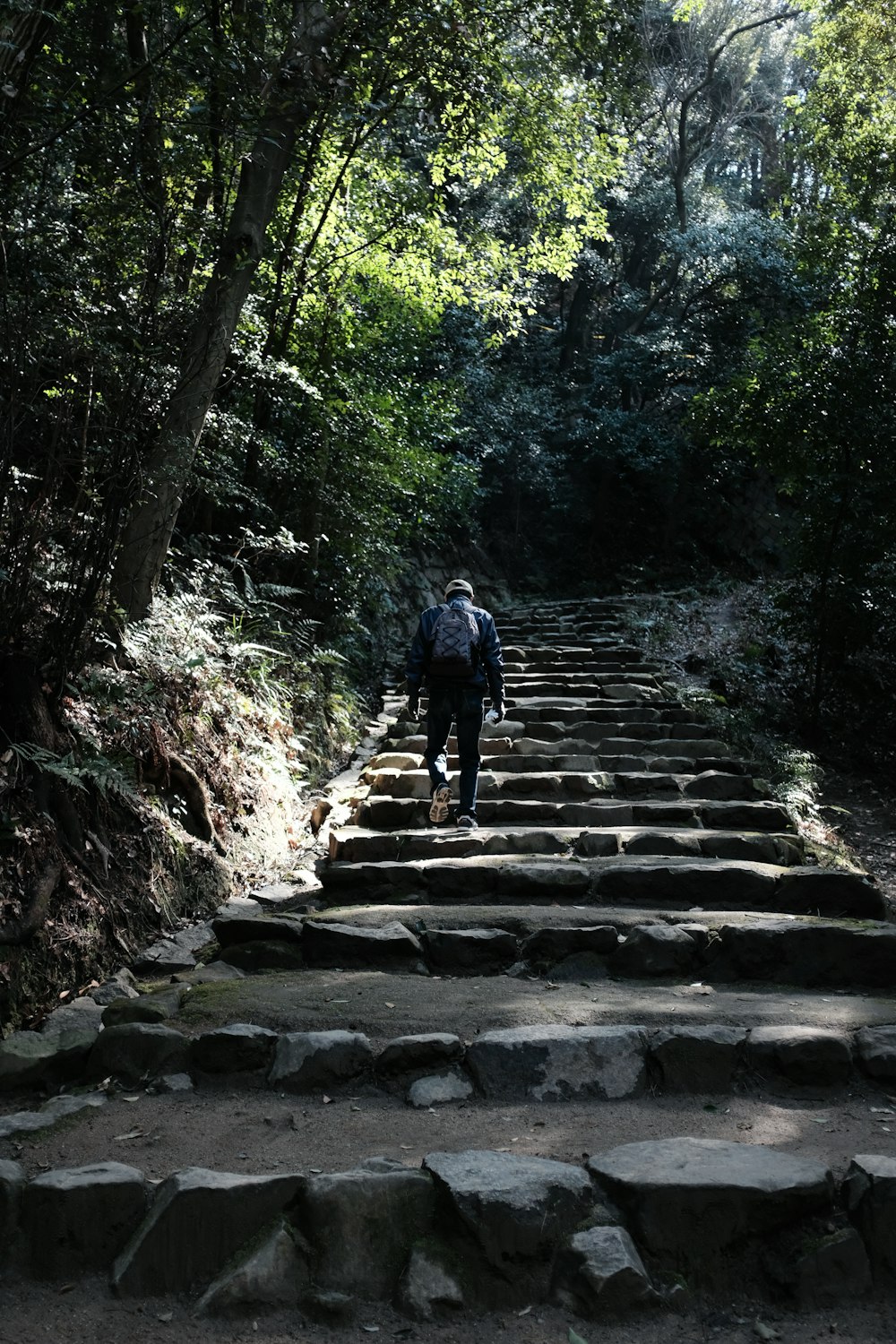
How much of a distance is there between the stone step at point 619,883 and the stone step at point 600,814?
114 cm

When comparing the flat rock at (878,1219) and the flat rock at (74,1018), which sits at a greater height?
the flat rock at (878,1219)

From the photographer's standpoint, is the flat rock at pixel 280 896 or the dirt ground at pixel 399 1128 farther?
the flat rock at pixel 280 896

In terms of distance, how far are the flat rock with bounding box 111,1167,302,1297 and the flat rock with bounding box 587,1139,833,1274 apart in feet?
3.39

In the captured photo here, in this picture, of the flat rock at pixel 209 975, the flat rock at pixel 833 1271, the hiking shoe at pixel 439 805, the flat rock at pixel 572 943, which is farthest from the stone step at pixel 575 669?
the flat rock at pixel 833 1271

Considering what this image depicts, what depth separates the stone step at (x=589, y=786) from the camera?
804 cm

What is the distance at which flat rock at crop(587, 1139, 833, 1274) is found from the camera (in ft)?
9.13

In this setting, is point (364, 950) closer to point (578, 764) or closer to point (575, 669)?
point (578, 764)

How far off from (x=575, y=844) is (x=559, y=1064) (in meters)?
3.01

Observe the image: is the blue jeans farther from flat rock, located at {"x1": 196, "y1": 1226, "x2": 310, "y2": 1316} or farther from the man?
flat rock, located at {"x1": 196, "y1": 1226, "x2": 310, "y2": 1316}

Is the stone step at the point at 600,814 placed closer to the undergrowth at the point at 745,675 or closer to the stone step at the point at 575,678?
the undergrowth at the point at 745,675

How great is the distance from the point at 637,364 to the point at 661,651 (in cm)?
1117

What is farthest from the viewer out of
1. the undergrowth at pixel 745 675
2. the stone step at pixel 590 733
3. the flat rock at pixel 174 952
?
the stone step at pixel 590 733

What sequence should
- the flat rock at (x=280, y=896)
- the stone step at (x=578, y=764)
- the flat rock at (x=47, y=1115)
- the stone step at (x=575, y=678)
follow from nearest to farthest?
the flat rock at (x=47, y=1115), the flat rock at (x=280, y=896), the stone step at (x=578, y=764), the stone step at (x=575, y=678)

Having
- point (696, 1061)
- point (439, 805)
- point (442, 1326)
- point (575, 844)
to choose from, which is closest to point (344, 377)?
point (439, 805)
